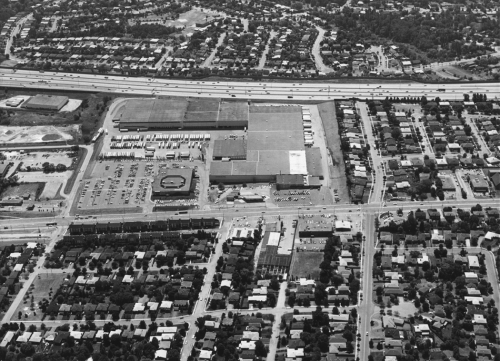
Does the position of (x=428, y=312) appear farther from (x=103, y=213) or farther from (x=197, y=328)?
(x=103, y=213)

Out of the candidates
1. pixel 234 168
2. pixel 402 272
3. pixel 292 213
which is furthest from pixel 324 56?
pixel 402 272

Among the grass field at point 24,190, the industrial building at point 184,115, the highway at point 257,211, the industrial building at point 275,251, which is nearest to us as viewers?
the industrial building at point 275,251

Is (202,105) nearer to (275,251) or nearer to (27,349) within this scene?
(275,251)

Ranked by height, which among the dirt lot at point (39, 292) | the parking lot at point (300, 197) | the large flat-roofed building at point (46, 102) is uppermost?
the dirt lot at point (39, 292)

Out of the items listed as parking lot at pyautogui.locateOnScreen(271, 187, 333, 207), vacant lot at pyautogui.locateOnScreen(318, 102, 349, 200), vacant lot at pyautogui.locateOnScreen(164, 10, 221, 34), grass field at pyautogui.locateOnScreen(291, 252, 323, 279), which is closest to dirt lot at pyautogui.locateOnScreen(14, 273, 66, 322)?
grass field at pyautogui.locateOnScreen(291, 252, 323, 279)

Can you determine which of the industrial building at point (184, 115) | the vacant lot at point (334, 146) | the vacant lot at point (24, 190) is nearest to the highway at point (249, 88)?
the vacant lot at point (334, 146)

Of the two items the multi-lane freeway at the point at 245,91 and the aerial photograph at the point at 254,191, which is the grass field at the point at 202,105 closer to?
the aerial photograph at the point at 254,191
